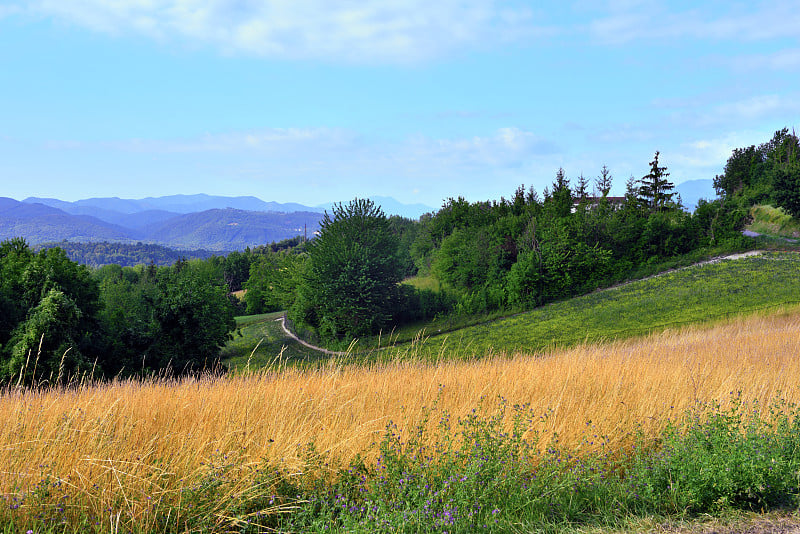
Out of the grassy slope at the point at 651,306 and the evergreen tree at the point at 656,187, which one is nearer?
the grassy slope at the point at 651,306

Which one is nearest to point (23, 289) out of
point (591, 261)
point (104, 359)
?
point (104, 359)

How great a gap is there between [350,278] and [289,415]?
43017mm

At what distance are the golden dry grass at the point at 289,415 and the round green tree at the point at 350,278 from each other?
4011cm

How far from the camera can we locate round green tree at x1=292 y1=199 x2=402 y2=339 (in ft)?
157

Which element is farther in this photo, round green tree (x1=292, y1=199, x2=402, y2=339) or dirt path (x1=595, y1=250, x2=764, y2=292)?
dirt path (x1=595, y1=250, x2=764, y2=292)

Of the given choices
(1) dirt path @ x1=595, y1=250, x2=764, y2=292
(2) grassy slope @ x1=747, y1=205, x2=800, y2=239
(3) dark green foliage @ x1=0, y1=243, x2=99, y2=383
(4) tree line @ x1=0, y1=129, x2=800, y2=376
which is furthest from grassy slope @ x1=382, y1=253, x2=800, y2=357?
(3) dark green foliage @ x1=0, y1=243, x2=99, y2=383

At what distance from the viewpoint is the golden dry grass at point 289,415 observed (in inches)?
149

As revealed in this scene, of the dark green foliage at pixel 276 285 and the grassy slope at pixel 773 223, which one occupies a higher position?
the grassy slope at pixel 773 223

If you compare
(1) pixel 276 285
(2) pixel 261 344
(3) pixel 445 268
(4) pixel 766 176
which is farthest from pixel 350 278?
(4) pixel 766 176

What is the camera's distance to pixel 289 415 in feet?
16.7

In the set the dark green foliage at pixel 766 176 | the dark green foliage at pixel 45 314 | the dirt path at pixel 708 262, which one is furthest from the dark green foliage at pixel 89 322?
the dark green foliage at pixel 766 176

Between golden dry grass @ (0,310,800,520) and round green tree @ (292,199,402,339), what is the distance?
40109 mm

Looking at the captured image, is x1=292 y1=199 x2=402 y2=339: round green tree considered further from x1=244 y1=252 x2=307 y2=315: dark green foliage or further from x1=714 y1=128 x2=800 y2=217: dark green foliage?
x1=714 y1=128 x2=800 y2=217: dark green foliage

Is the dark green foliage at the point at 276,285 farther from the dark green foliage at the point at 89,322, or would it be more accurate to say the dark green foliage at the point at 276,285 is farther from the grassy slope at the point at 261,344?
the dark green foliage at the point at 89,322
